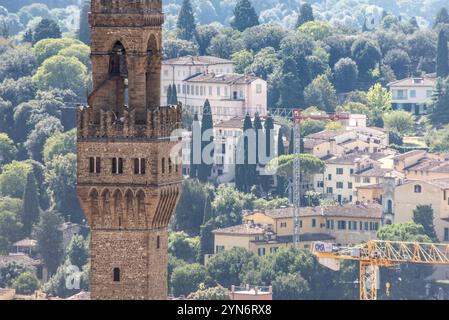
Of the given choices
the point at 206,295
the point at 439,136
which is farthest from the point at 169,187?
the point at 439,136

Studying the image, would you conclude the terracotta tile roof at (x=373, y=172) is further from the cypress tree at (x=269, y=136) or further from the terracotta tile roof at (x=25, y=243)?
the terracotta tile roof at (x=25, y=243)

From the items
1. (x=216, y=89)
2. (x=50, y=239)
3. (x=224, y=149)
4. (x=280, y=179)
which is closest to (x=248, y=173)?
(x=280, y=179)

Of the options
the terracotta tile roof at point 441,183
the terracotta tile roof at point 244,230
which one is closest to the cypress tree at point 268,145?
the terracotta tile roof at point 441,183

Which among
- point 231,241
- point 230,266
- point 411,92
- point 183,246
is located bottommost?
point 230,266

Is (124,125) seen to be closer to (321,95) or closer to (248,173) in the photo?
(248,173)

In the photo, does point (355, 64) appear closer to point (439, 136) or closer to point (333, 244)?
point (439, 136)

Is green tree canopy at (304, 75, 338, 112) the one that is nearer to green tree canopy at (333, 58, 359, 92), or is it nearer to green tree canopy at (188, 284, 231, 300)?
green tree canopy at (333, 58, 359, 92)

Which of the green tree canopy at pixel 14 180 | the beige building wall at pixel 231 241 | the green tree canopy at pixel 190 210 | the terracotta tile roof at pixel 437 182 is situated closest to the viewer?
the beige building wall at pixel 231 241
